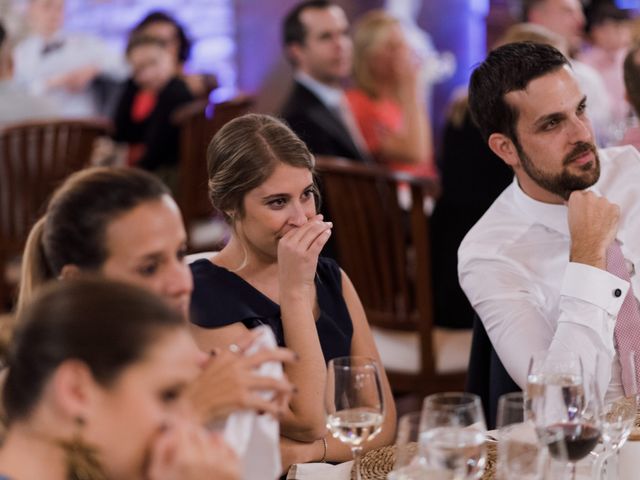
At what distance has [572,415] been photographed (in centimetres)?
150

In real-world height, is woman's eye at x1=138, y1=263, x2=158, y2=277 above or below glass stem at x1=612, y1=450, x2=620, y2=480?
above

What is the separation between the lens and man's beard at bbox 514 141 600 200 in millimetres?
2400

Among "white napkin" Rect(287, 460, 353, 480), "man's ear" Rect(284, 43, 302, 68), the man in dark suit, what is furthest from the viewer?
"man's ear" Rect(284, 43, 302, 68)

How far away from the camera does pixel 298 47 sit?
199 inches

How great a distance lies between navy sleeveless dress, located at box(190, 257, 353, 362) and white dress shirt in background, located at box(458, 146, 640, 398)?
12.6 inches

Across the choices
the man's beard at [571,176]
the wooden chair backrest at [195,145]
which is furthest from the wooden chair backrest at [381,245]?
the wooden chair backrest at [195,145]

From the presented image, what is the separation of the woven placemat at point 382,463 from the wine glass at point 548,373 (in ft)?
0.60

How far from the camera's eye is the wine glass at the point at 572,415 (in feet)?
4.85

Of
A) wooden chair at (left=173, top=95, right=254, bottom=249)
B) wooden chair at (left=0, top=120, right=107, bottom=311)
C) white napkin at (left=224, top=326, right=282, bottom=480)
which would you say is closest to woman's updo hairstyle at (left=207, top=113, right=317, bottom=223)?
white napkin at (left=224, top=326, right=282, bottom=480)

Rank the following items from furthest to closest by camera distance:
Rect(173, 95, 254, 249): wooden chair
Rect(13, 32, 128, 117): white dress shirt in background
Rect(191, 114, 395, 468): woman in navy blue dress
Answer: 1. Rect(13, 32, 128, 117): white dress shirt in background
2. Rect(173, 95, 254, 249): wooden chair
3. Rect(191, 114, 395, 468): woman in navy blue dress

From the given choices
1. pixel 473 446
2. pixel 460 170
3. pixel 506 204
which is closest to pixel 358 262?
pixel 460 170

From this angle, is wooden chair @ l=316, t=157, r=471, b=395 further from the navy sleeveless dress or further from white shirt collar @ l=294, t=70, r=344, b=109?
white shirt collar @ l=294, t=70, r=344, b=109

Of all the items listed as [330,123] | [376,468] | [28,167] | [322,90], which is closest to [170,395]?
[376,468]

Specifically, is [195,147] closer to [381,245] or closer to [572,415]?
[381,245]
